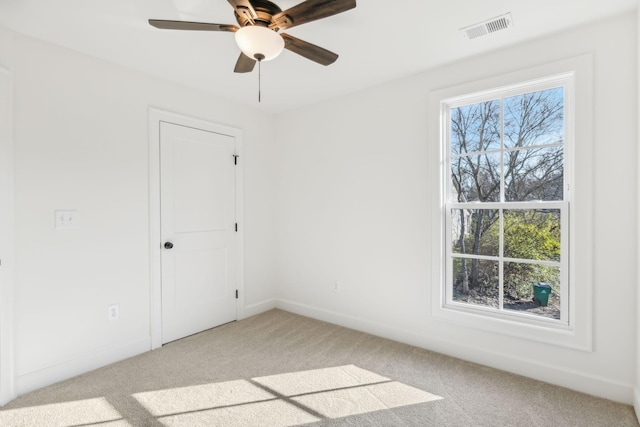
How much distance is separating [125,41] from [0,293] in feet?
6.08

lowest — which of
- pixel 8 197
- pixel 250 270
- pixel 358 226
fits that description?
pixel 250 270

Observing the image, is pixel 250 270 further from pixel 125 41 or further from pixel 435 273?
pixel 125 41

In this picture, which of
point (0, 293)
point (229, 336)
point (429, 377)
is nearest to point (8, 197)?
point (0, 293)

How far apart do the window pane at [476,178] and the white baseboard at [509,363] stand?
120 centimetres

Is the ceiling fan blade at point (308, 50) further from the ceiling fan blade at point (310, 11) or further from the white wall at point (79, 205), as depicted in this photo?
the white wall at point (79, 205)

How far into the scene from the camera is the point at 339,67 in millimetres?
2703

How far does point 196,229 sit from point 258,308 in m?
1.23

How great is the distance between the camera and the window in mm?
2307

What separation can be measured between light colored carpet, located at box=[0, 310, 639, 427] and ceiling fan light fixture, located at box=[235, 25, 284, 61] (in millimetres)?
2064

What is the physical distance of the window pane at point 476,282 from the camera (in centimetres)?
257

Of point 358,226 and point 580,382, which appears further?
point 358,226

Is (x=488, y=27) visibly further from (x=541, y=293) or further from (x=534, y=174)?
(x=541, y=293)

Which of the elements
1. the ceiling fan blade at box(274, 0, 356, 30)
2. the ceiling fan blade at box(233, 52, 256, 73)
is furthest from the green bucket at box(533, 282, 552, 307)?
the ceiling fan blade at box(233, 52, 256, 73)

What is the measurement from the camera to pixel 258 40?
→ 1.63 metres
